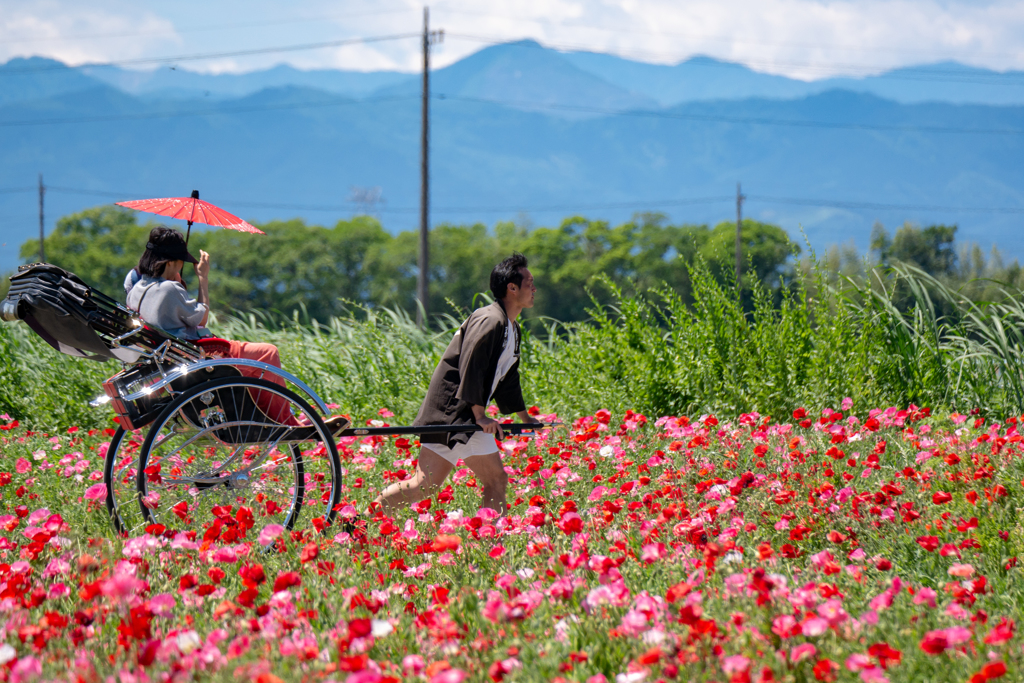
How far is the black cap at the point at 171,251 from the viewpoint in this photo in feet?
13.6

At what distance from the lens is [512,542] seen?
3412 mm

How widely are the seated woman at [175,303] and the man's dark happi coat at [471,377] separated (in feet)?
1.47

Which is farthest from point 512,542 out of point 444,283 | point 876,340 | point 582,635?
point 444,283

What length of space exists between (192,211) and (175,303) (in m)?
0.73

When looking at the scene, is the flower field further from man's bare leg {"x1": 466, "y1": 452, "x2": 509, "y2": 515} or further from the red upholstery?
the red upholstery

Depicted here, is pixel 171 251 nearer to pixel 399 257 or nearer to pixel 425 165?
pixel 425 165

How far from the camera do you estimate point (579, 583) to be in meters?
2.72

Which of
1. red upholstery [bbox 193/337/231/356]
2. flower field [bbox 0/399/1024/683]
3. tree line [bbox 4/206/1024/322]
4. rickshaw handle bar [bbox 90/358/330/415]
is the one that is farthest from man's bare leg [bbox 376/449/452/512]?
tree line [bbox 4/206/1024/322]

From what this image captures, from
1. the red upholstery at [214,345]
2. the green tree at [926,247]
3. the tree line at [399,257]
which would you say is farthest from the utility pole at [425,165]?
the green tree at [926,247]

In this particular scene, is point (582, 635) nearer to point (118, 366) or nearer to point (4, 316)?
point (4, 316)

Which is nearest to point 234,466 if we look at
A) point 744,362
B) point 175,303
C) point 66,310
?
point 175,303

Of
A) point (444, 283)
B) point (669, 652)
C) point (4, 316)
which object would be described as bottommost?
point (444, 283)

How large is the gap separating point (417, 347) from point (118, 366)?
2749mm

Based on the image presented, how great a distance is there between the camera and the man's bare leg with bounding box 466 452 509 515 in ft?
12.9
